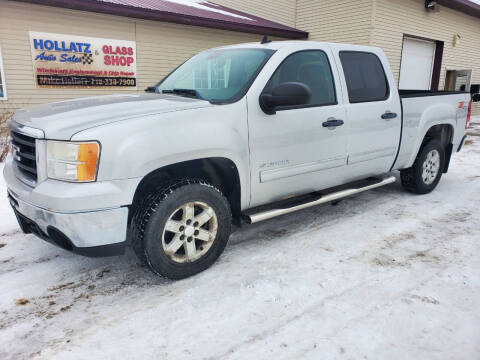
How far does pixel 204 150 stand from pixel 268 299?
122 centimetres

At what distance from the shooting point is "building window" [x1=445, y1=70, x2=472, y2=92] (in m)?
16.6

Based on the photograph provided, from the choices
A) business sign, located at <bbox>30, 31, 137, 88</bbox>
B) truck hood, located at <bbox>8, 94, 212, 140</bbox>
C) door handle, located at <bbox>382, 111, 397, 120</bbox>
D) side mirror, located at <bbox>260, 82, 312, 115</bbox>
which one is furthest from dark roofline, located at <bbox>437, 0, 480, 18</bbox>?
A: truck hood, located at <bbox>8, 94, 212, 140</bbox>

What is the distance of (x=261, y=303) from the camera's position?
277 cm

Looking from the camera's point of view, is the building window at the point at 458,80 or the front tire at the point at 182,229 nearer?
the front tire at the point at 182,229

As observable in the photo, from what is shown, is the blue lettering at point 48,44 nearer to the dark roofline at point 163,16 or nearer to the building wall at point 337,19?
the dark roofline at point 163,16

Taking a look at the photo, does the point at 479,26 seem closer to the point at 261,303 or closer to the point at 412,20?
the point at 412,20

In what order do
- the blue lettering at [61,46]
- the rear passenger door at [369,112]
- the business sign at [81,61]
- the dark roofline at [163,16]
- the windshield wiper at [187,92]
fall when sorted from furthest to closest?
the business sign at [81,61] < the blue lettering at [61,46] < the dark roofline at [163,16] < the rear passenger door at [369,112] < the windshield wiper at [187,92]

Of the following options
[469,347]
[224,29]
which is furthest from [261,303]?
[224,29]

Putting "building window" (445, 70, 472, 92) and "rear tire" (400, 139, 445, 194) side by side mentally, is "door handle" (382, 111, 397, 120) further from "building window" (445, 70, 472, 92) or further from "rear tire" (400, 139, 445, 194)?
"building window" (445, 70, 472, 92)

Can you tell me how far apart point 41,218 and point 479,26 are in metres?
21.3

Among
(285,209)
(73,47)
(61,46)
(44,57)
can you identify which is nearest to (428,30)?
(73,47)

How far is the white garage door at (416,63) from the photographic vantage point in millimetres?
14836

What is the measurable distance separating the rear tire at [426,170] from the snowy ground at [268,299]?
119 cm

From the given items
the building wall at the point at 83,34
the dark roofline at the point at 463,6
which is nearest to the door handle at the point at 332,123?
the building wall at the point at 83,34
